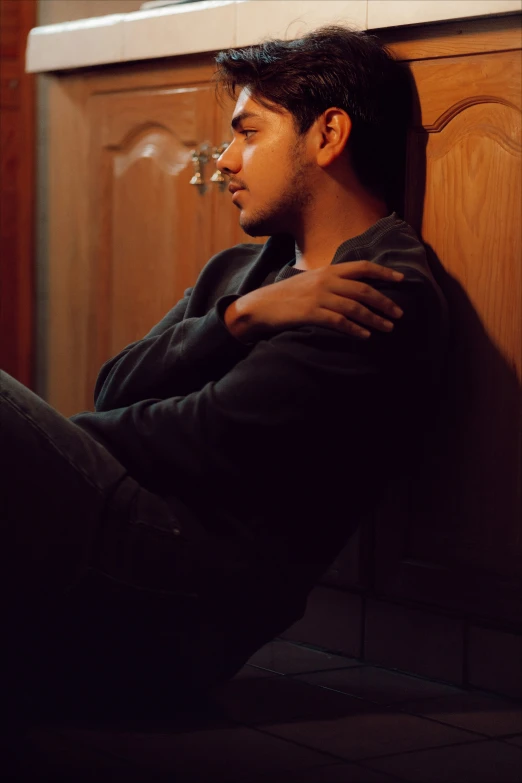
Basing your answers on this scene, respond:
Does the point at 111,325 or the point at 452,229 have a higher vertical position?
the point at 452,229

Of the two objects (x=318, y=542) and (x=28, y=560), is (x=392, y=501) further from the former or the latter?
(x=28, y=560)

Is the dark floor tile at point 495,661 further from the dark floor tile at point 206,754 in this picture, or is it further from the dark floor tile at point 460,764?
the dark floor tile at point 206,754

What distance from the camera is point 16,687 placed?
5.18ft

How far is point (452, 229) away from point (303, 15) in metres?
0.51

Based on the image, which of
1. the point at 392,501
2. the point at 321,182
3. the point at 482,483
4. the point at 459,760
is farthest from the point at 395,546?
the point at 321,182

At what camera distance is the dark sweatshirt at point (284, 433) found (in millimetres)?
1488

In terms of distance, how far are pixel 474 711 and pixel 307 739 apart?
296mm

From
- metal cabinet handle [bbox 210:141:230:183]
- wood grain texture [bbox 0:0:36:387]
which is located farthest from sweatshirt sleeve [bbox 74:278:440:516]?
wood grain texture [bbox 0:0:36:387]

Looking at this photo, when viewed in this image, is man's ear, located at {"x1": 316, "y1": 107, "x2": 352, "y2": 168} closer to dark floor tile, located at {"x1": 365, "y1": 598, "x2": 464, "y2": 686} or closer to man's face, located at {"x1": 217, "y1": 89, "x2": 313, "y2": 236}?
man's face, located at {"x1": 217, "y1": 89, "x2": 313, "y2": 236}

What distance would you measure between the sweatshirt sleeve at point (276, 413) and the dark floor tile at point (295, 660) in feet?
1.62

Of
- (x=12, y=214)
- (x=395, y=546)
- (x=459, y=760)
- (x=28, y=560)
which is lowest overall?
(x=459, y=760)

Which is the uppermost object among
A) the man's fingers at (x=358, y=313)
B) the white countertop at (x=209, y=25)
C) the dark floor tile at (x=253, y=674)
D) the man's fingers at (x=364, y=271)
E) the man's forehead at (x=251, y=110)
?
the white countertop at (x=209, y=25)

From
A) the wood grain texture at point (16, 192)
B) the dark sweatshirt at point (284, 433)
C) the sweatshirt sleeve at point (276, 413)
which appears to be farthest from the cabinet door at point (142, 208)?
the sweatshirt sleeve at point (276, 413)

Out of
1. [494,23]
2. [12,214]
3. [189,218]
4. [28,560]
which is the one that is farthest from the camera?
[12,214]
